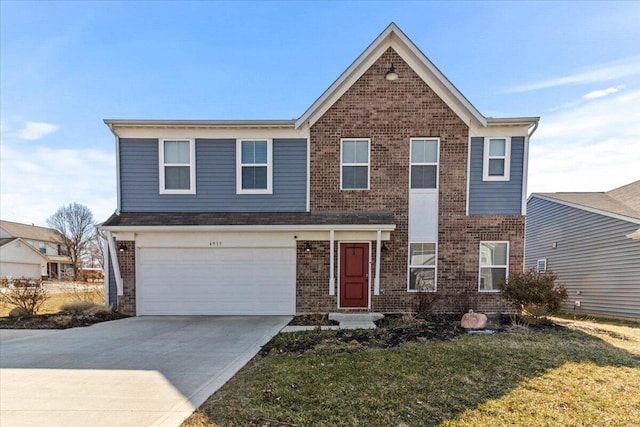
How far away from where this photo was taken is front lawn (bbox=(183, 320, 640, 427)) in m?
3.39

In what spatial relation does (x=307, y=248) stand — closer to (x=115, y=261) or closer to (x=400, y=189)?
(x=400, y=189)

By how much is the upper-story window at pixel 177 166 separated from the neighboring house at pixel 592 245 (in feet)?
46.2

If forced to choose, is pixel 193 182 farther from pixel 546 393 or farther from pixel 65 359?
pixel 546 393

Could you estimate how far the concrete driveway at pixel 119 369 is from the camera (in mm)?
3604

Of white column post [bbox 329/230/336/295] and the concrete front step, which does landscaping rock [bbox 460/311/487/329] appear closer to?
the concrete front step

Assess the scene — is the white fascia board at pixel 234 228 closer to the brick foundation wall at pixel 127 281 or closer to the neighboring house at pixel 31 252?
the brick foundation wall at pixel 127 281

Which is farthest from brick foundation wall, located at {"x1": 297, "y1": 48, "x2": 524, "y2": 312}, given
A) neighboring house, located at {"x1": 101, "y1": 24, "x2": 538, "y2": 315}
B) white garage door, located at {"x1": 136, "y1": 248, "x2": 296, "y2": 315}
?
white garage door, located at {"x1": 136, "y1": 248, "x2": 296, "y2": 315}

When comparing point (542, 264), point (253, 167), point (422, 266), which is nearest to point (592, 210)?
point (542, 264)

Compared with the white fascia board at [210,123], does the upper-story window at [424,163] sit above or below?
below

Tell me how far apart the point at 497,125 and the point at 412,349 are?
23.7ft

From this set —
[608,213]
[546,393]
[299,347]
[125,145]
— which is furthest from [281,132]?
[608,213]

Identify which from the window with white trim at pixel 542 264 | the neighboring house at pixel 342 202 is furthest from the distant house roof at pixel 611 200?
the neighboring house at pixel 342 202

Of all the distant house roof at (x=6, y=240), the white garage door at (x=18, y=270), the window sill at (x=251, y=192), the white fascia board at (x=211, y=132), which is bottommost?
the white garage door at (x=18, y=270)

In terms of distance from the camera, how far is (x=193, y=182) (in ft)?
31.4
